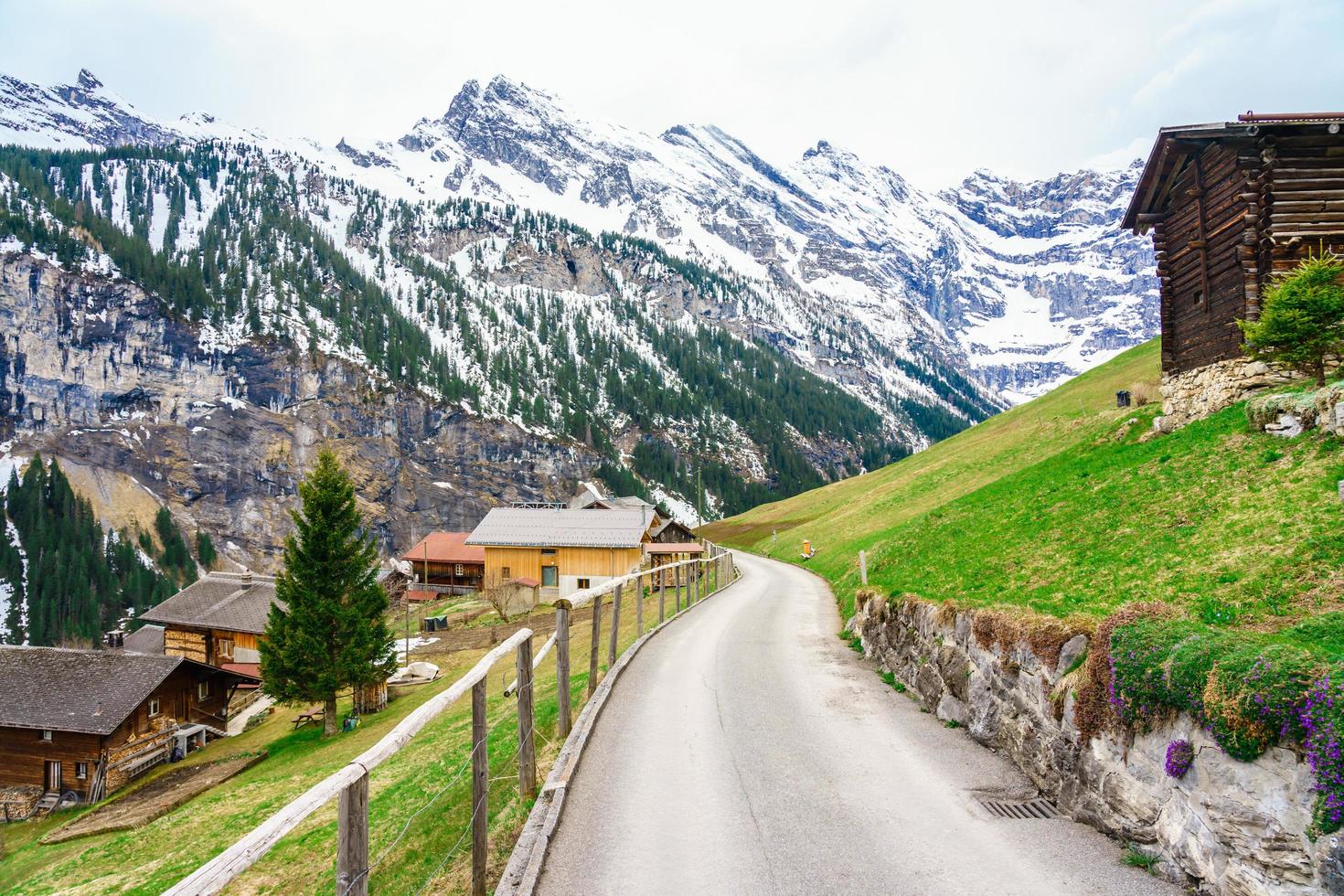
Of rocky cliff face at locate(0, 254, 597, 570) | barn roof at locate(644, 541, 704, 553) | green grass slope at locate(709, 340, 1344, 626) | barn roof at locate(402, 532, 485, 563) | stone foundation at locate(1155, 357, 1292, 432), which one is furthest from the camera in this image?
rocky cliff face at locate(0, 254, 597, 570)

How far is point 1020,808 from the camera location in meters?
7.80

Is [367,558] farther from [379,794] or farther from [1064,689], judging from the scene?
[1064,689]

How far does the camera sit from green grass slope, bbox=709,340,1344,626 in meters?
8.55

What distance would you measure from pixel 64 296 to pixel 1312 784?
216 metres

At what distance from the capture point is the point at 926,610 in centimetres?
1315

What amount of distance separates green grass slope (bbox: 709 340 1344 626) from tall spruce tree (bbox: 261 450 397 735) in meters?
25.0

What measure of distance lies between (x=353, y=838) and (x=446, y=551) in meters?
84.0

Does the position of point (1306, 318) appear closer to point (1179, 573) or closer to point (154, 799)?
point (1179, 573)

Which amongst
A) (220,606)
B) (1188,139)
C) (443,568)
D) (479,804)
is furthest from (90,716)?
(1188,139)

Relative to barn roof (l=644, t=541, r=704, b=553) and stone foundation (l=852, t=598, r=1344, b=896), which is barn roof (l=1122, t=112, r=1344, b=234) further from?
barn roof (l=644, t=541, r=704, b=553)

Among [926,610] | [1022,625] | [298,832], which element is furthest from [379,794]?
[1022,625]

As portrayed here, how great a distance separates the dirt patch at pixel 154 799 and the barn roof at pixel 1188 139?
41860 mm

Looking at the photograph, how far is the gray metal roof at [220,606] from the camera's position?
56.9 m

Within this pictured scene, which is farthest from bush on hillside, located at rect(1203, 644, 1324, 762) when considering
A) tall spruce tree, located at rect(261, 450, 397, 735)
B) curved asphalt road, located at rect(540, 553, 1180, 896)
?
tall spruce tree, located at rect(261, 450, 397, 735)
